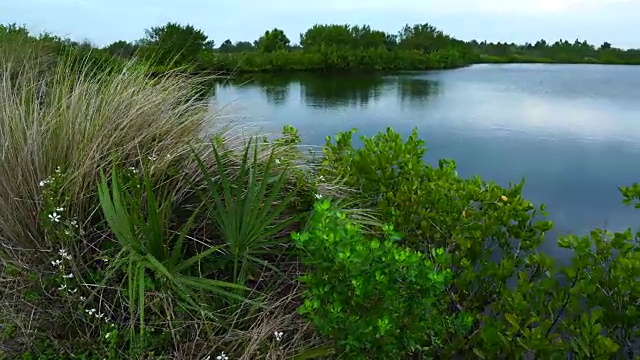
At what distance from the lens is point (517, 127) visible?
33.6ft

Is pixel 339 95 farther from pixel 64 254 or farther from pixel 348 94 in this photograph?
pixel 64 254

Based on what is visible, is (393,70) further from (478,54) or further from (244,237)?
(244,237)

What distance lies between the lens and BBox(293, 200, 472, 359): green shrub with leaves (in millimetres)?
1662

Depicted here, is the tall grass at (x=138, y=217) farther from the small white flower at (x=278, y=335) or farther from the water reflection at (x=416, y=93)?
the water reflection at (x=416, y=93)

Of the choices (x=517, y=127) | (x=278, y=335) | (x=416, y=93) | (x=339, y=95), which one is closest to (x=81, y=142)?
(x=278, y=335)

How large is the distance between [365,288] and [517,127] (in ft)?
30.6

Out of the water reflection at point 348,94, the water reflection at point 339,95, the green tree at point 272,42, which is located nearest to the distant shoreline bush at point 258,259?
the water reflection at point 348,94

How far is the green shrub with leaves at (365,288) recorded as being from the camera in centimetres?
166

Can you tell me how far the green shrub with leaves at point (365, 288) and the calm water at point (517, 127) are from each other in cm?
230

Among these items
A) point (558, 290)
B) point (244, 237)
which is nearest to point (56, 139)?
point (244, 237)

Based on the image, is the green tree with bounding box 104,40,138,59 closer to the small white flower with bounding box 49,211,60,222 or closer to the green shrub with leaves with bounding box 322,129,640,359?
the green shrub with leaves with bounding box 322,129,640,359

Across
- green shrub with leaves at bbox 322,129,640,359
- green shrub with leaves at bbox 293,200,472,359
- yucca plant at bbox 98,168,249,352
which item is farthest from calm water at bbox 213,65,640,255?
green shrub with leaves at bbox 293,200,472,359

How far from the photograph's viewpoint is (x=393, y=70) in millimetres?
30875

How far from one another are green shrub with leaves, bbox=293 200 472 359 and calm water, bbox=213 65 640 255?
2.30 meters
